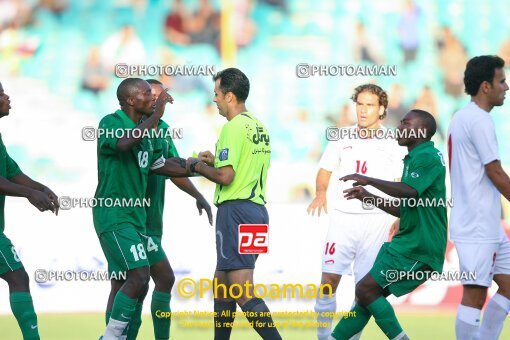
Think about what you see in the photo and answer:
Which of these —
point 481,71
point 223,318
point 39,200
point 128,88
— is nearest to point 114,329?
point 223,318

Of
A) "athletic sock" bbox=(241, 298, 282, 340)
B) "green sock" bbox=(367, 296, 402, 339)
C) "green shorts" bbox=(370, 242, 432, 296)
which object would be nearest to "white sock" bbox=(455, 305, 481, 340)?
"green shorts" bbox=(370, 242, 432, 296)

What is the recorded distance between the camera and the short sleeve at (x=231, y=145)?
741cm

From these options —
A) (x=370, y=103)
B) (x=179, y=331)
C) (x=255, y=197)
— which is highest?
(x=370, y=103)

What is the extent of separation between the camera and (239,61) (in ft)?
40.1

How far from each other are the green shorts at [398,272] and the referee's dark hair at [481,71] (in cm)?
126

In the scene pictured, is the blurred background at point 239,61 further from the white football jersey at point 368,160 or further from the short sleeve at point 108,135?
the short sleeve at point 108,135

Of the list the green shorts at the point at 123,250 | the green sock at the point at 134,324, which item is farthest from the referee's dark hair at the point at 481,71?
the green sock at the point at 134,324

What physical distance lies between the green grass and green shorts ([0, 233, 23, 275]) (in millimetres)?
1915

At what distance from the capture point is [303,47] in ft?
40.6

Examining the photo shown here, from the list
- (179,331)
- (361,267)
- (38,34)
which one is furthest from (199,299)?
(38,34)

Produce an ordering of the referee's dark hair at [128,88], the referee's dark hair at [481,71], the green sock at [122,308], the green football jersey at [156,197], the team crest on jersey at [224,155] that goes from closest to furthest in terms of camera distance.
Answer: the referee's dark hair at [481,71] < the green sock at [122,308] < the team crest on jersey at [224,155] < the referee's dark hair at [128,88] < the green football jersey at [156,197]

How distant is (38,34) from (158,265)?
16.9 ft

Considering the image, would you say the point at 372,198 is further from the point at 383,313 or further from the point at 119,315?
the point at 119,315

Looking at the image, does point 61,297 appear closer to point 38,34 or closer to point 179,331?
point 179,331
